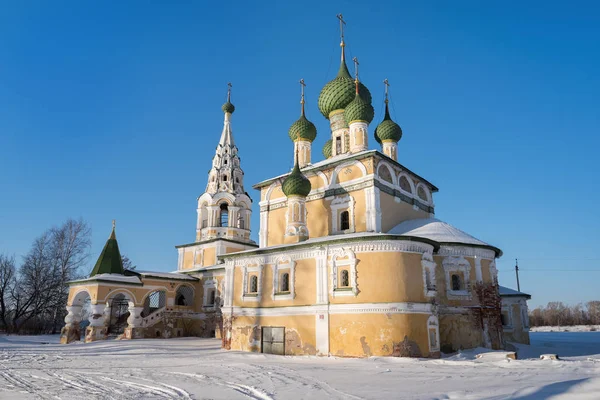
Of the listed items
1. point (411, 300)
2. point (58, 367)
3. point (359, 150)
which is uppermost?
point (359, 150)

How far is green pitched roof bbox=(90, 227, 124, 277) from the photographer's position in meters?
20.2

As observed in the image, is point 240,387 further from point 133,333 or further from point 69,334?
point 69,334

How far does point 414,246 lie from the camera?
13.1m

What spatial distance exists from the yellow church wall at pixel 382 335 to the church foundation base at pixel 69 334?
12740 millimetres

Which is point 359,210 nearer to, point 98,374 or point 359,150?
point 359,150

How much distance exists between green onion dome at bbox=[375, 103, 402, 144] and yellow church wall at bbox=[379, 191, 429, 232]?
378 centimetres

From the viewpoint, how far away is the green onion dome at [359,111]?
17.7 meters

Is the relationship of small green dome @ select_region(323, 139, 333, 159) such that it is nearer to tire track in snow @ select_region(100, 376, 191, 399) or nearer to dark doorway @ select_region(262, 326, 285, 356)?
dark doorway @ select_region(262, 326, 285, 356)

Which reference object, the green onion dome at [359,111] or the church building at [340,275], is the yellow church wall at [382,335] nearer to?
the church building at [340,275]

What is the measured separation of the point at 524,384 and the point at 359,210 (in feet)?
30.3

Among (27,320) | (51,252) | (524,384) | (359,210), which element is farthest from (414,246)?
(27,320)

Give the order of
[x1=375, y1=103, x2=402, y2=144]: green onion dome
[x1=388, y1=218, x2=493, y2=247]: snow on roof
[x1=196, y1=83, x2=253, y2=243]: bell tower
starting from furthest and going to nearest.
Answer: [x1=196, y1=83, x2=253, y2=243]: bell tower < [x1=375, y1=103, x2=402, y2=144]: green onion dome < [x1=388, y1=218, x2=493, y2=247]: snow on roof

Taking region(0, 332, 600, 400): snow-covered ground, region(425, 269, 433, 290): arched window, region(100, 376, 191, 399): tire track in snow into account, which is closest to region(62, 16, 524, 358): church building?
region(425, 269, 433, 290): arched window

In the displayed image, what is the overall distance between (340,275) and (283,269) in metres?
2.30
